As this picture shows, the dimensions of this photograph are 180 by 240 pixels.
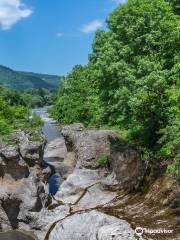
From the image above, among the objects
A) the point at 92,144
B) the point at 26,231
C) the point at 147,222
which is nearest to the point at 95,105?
the point at 92,144

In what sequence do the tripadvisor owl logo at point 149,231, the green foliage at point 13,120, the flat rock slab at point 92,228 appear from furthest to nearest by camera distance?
the green foliage at point 13,120
the flat rock slab at point 92,228
the tripadvisor owl logo at point 149,231

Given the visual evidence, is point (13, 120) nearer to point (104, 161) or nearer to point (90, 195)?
point (104, 161)

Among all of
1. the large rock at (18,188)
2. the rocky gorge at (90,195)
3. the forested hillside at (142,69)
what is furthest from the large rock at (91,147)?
the large rock at (18,188)

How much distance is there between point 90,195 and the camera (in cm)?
4175

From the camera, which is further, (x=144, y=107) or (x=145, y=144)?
(x=145, y=144)

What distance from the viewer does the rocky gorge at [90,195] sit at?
32.2 meters

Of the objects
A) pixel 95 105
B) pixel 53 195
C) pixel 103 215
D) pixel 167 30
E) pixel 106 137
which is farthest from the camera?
pixel 95 105

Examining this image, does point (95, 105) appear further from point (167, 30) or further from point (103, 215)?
point (103, 215)

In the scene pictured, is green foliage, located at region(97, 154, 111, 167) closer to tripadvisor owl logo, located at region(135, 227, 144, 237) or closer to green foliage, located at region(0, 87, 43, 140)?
green foliage, located at region(0, 87, 43, 140)

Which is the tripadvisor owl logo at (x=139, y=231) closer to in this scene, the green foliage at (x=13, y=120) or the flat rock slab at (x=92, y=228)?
the flat rock slab at (x=92, y=228)

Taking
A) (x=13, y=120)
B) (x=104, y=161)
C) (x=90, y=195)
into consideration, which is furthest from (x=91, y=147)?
(x=13, y=120)

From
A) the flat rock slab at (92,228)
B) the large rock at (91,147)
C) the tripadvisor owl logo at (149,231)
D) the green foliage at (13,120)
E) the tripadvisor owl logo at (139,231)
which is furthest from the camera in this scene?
the large rock at (91,147)

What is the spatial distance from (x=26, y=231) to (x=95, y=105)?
4088cm

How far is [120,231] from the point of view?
97.8 feet
